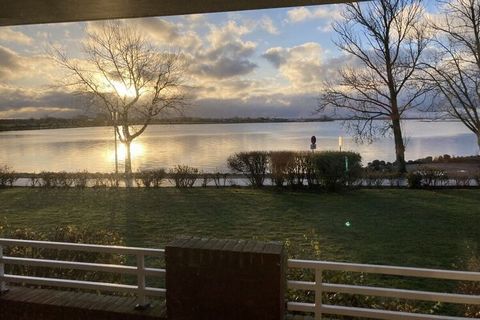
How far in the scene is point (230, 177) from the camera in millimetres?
18719

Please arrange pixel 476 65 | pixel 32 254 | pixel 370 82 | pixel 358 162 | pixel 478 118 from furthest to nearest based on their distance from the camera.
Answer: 1. pixel 370 82
2. pixel 478 118
3. pixel 476 65
4. pixel 358 162
5. pixel 32 254

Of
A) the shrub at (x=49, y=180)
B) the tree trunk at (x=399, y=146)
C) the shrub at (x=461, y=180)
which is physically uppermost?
the tree trunk at (x=399, y=146)

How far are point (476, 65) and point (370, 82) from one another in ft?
25.4

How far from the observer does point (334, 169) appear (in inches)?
618

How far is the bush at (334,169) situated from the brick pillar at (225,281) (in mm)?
12835

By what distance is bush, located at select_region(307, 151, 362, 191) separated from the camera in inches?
618

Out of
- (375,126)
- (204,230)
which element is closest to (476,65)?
(375,126)

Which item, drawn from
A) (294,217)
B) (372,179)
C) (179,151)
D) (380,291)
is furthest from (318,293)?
(179,151)

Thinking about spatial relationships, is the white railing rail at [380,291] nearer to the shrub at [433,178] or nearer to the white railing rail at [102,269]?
the white railing rail at [102,269]

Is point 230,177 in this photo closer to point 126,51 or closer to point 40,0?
point 126,51

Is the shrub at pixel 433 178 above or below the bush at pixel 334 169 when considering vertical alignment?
below

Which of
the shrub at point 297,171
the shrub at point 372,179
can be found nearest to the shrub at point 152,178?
the shrub at point 297,171

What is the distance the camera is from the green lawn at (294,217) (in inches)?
335

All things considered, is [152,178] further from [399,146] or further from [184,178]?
[399,146]
